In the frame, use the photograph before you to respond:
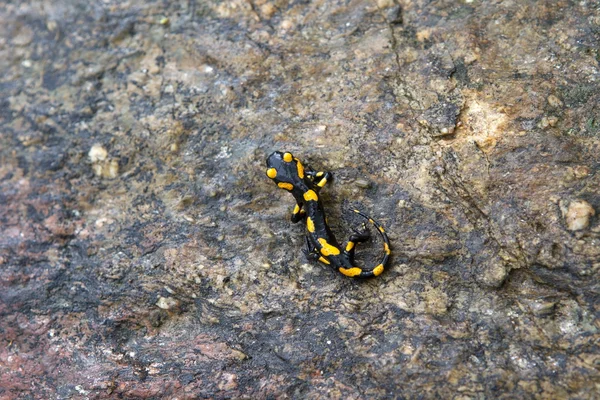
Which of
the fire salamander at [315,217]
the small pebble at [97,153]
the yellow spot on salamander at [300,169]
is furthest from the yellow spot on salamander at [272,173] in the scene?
the small pebble at [97,153]

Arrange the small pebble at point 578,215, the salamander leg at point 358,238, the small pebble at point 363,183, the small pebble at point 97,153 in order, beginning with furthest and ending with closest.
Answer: the small pebble at point 97,153
the small pebble at point 363,183
the salamander leg at point 358,238
the small pebble at point 578,215

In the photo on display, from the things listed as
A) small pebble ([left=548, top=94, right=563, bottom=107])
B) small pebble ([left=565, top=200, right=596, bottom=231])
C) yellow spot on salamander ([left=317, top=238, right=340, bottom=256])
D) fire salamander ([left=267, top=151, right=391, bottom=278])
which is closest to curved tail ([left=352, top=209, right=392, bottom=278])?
fire salamander ([left=267, top=151, right=391, bottom=278])

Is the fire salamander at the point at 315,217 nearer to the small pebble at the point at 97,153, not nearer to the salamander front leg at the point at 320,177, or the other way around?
the salamander front leg at the point at 320,177

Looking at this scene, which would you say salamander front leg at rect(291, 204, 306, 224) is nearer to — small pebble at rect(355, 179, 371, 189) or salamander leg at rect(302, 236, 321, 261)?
salamander leg at rect(302, 236, 321, 261)

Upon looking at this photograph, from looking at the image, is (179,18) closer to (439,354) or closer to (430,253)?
(430,253)

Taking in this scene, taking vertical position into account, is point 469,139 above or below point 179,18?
below

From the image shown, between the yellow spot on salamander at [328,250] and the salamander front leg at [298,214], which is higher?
the salamander front leg at [298,214]

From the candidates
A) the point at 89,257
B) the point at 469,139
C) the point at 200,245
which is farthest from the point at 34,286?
the point at 469,139
